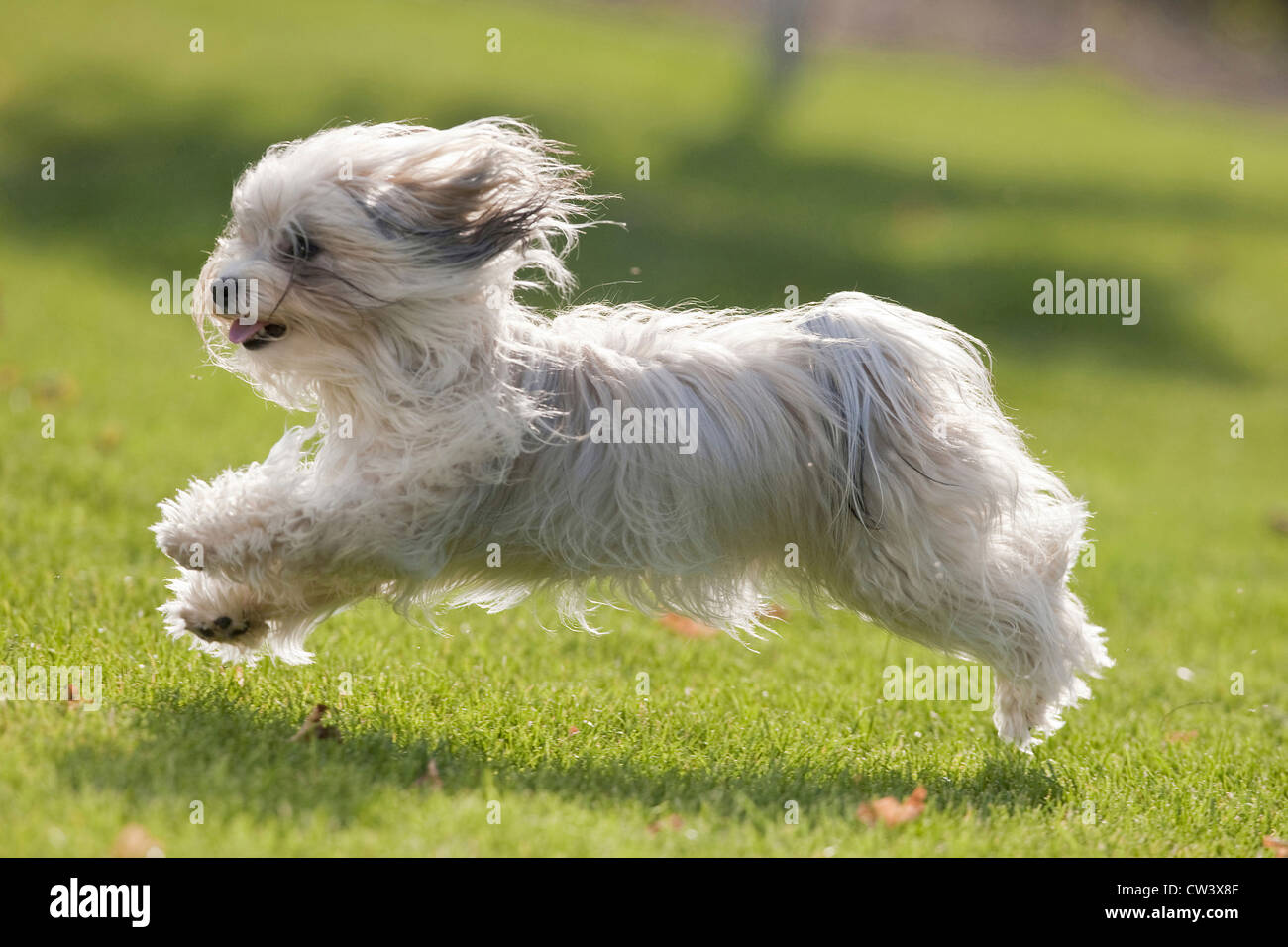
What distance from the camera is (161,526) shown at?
4.44 meters

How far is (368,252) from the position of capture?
170 inches

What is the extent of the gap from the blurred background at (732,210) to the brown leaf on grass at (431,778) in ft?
8.53

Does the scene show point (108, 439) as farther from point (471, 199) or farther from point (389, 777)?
point (389, 777)

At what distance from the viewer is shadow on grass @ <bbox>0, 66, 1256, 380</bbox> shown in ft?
48.8

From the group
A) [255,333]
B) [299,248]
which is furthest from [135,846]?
[299,248]

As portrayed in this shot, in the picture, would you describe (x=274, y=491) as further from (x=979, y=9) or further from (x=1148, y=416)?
(x=979, y=9)

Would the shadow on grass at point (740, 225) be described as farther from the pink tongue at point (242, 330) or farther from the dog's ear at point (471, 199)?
the pink tongue at point (242, 330)

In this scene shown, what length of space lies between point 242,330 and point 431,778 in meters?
1.48

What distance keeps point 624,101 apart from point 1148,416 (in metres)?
9.82

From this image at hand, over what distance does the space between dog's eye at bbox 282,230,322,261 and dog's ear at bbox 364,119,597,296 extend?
8.0 inches

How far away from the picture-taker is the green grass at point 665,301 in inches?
160

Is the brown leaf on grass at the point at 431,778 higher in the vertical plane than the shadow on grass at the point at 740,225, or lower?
lower

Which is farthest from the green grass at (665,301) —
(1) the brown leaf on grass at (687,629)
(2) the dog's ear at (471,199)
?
(2) the dog's ear at (471,199)

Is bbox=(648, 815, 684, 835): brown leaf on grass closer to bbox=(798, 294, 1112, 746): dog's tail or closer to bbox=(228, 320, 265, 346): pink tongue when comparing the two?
bbox=(798, 294, 1112, 746): dog's tail
